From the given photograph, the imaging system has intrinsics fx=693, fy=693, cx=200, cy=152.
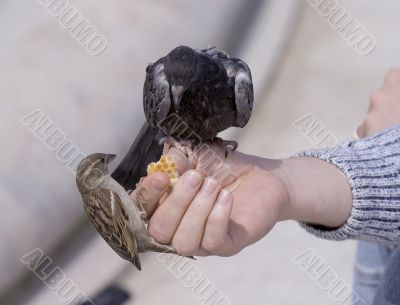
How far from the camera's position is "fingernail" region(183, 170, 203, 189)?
5.02 feet

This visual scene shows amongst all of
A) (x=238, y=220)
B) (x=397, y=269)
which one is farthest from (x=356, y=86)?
(x=238, y=220)

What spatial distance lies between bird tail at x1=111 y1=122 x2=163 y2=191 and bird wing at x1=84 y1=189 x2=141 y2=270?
44cm

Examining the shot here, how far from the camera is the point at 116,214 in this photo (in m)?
1.67

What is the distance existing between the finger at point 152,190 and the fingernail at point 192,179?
1.8 inches

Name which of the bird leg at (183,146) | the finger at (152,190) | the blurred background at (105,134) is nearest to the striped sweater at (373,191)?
the bird leg at (183,146)

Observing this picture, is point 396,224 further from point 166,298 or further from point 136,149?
point 166,298

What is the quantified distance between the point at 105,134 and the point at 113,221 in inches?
77.8

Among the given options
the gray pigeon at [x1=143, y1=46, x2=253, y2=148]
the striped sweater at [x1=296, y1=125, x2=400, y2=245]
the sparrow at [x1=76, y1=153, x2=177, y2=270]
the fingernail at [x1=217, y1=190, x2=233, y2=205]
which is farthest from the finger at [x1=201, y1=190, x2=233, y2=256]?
the gray pigeon at [x1=143, y1=46, x2=253, y2=148]

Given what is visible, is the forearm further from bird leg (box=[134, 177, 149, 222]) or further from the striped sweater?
bird leg (box=[134, 177, 149, 222])

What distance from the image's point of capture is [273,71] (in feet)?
15.0

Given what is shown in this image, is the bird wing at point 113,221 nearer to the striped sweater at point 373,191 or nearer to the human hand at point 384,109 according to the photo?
the striped sweater at point 373,191

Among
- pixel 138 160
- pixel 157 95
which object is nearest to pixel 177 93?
pixel 157 95

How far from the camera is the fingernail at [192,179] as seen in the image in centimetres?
153

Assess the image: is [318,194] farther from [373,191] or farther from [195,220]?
[195,220]
